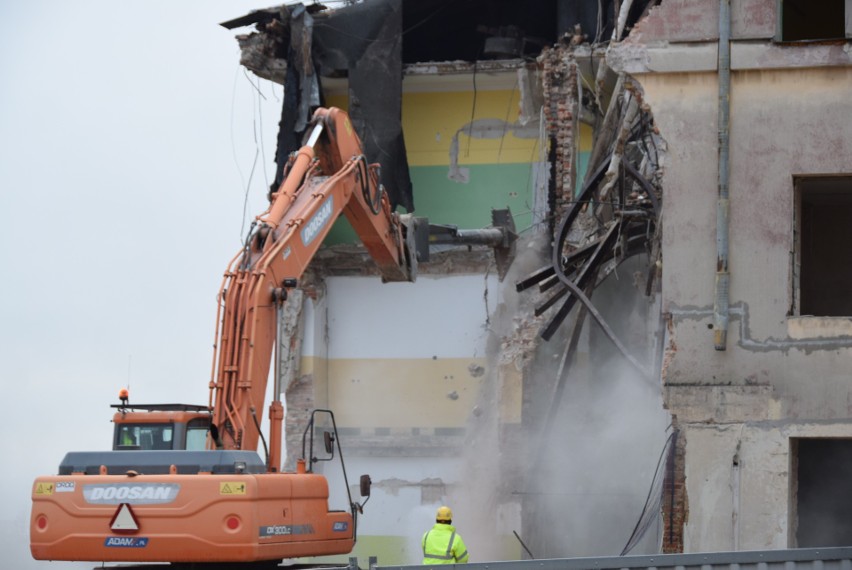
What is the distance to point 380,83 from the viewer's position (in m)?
20.8

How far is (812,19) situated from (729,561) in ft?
26.1

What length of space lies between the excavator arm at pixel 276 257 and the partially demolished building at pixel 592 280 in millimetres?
3219

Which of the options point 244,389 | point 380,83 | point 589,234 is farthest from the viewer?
point 380,83

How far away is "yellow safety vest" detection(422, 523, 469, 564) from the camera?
11367 mm

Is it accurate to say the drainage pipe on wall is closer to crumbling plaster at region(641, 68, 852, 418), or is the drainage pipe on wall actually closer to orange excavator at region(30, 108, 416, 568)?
crumbling plaster at region(641, 68, 852, 418)

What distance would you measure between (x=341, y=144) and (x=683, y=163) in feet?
12.5

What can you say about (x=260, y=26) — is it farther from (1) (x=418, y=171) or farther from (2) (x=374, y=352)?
(2) (x=374, y=352)

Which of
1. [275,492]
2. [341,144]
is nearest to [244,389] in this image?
[275,492]

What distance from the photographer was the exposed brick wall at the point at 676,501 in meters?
13.0

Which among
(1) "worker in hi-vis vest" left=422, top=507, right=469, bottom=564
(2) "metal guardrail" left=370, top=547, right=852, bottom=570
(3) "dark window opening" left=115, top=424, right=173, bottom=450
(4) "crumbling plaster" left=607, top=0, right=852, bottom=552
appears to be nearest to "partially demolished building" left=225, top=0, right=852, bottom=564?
(4) "crumbling plaster" left=607, top=0, right=852, bottom=552

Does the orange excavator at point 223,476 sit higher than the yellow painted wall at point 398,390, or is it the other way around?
the yellow painted wall at point 398,390

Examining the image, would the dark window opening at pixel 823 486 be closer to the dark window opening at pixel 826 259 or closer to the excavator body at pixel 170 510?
the dark window opening at pixel 826 259

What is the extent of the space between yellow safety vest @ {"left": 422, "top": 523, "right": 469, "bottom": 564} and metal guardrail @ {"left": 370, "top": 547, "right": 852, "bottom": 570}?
1546mm

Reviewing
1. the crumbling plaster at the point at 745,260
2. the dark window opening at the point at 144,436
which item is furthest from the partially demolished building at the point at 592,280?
the dark window opening at the point at 144,436
